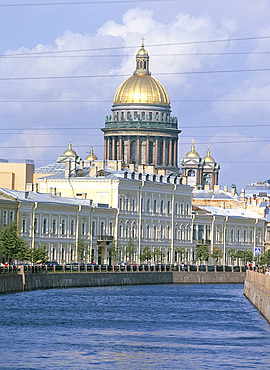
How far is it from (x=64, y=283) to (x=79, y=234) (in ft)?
62.9

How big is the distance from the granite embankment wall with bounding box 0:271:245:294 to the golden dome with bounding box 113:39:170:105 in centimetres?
5604

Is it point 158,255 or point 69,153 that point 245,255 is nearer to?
point 158,255

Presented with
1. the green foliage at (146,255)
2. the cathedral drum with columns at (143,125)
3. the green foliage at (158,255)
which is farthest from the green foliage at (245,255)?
the cathedral drum with columns at (143,125)

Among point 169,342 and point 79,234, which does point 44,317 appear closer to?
point 169,342

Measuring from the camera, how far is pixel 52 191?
104 meters

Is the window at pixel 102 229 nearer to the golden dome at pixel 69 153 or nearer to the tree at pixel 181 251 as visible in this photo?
the tree at pixel 181 251

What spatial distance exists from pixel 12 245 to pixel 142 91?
68580mm

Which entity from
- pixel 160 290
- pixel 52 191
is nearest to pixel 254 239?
pixel 52 191

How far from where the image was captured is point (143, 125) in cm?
15088

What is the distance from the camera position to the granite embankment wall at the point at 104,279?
69863 millimetres

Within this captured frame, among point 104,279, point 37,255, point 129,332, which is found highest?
point 37,255

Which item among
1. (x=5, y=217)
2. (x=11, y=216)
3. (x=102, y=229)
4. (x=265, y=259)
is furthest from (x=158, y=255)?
(x=5, y=217)

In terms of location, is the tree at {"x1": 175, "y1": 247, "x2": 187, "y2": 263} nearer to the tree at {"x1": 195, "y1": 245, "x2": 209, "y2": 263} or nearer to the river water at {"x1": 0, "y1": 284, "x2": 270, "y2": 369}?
the tree at {"x1": 195, "y1": 245, "x2": 209, "y2": 263}

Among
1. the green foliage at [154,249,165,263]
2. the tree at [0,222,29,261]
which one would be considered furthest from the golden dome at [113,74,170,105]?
the tree at [0,222,29,261]
